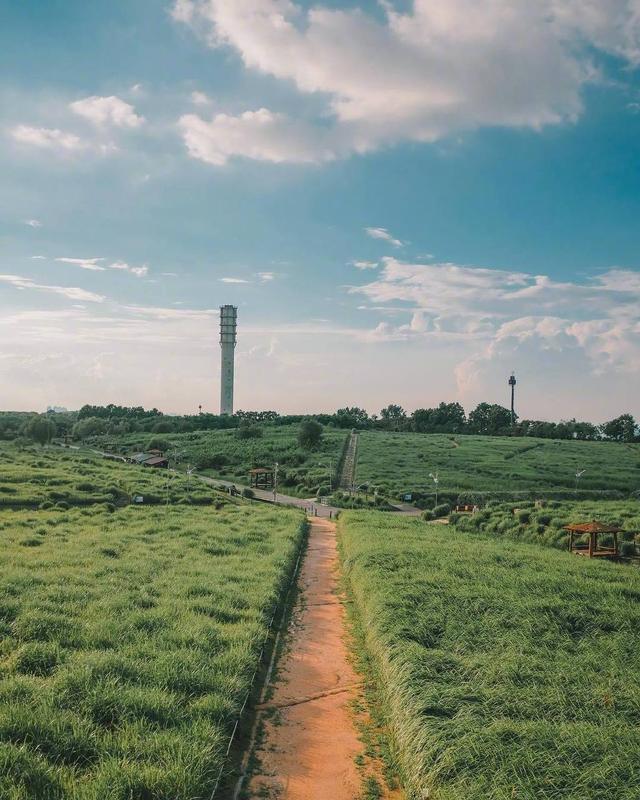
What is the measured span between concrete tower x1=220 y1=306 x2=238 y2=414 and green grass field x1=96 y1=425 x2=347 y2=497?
29.9m

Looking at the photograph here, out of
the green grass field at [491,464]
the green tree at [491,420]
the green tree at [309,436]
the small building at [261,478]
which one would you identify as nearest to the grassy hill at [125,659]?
the green grass field at [491,464]

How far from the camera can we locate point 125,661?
40.7 feet

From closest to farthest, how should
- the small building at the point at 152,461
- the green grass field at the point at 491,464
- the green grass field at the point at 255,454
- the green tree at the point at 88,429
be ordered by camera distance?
the green grass field at the point at 491,464 → the green grass field at the point at 255,454 → the small building at the point at 152,461 → the green tree at the point at 88,429

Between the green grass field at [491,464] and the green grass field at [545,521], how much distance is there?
16.2 meters

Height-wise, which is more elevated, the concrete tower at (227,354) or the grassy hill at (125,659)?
the concrete tower at (227,354)

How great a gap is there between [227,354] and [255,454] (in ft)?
228

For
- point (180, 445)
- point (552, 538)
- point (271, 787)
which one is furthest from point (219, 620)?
point (180, 445)

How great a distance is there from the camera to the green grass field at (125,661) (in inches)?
350

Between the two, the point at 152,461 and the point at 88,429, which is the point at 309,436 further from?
the point at 88,429

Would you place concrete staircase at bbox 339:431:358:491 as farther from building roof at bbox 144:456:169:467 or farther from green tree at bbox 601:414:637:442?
green tree at bbox 601:414:637:442

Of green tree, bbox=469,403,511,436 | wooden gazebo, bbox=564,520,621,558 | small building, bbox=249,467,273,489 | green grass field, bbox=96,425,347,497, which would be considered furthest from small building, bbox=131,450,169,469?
green tree, bbox=469,403,511,436

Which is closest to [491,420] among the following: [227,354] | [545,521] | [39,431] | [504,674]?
[227,354]

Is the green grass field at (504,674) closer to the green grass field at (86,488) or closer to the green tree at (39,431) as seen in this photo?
the green grass field at (86,488)

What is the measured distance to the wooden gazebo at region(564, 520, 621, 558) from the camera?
30.1 metres
